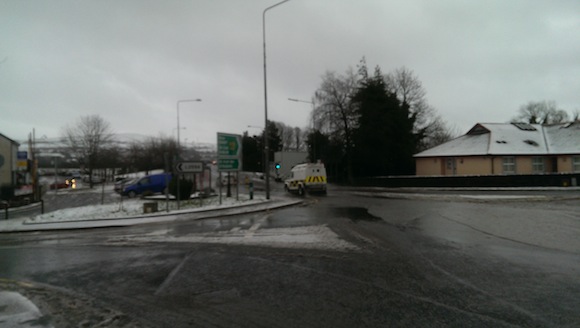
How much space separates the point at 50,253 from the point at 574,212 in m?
18.4

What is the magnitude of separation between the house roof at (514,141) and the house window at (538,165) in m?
0.88

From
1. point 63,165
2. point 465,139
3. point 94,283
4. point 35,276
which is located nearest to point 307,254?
point 94,283

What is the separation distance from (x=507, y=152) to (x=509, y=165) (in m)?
1.42

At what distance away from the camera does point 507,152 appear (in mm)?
38062

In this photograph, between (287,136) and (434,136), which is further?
(287,136)

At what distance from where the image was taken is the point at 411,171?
47875 mm

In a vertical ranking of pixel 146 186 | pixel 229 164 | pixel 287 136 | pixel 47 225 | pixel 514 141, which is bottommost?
pixel 47 225

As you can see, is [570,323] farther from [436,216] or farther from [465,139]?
[465,139]

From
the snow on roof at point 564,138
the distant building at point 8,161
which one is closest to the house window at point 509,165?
the snow on roof at point 564,138

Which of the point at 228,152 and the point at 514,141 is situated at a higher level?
the point at 514,141

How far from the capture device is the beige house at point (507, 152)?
3806 centimetres

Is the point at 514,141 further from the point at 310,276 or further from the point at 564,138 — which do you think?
the point at 310,276

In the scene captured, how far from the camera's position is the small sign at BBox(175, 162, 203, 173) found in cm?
1979

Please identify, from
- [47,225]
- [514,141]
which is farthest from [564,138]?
[47,225]
